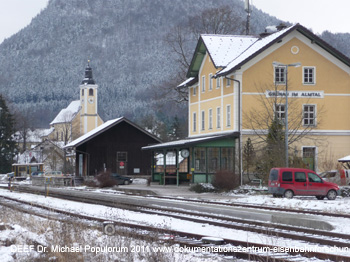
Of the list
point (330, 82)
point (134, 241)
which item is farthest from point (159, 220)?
point (330, 82)

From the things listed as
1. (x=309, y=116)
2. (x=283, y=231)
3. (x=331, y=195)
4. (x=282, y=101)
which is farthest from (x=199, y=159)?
(x=283, y=231)

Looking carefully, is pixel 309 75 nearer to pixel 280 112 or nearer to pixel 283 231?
pixel 280 112

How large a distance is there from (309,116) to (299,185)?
51.6 ft

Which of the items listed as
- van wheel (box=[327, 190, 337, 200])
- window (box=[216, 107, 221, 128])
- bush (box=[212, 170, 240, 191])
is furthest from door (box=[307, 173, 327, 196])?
window (box=[216, 107, 221, 128])

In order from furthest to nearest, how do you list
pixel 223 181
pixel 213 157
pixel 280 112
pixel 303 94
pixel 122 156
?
pixel 122 156
pixel 303 94
pixel 280 112
pixel 213 157
pixel 223 181

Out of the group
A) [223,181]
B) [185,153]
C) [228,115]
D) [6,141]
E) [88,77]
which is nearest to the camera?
[223,181]

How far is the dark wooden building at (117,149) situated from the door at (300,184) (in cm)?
3106

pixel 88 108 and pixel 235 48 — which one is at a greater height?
pixel 88 108

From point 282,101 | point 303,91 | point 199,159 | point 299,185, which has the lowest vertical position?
point 299,185

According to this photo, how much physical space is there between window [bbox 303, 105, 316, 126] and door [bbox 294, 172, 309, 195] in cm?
1522

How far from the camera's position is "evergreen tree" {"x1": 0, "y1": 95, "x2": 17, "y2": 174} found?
279 feet

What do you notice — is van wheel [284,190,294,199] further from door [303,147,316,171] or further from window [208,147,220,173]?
door [303,147,316,171]

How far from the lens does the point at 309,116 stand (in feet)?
151

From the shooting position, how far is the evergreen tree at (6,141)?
84.9 meters
